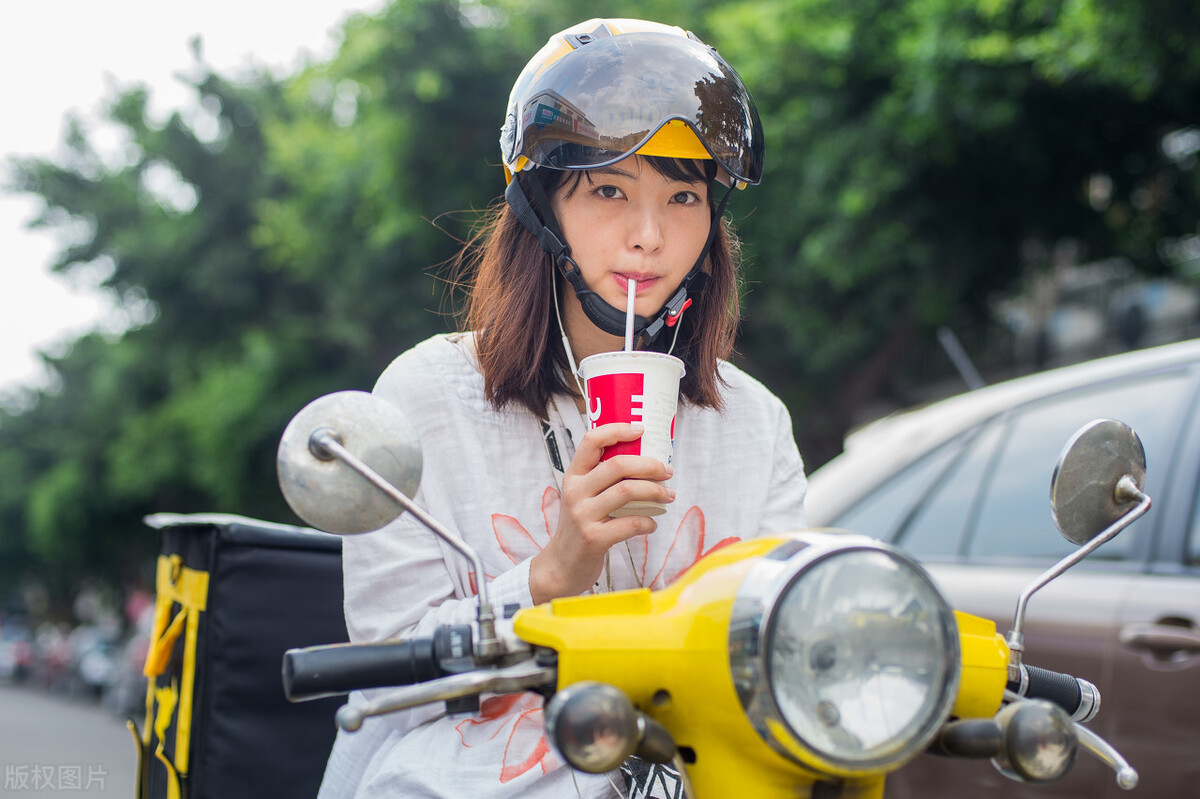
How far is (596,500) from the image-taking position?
1.32 m

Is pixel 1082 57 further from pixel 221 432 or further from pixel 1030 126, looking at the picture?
pixel 221 432

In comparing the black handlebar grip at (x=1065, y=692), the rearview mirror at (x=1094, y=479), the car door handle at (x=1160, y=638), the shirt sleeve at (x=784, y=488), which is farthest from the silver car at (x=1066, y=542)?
the rearview mirror at (x=1094, y=479)

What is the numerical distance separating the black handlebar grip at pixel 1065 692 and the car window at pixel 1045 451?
4.74 feet

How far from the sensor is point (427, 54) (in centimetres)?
1395

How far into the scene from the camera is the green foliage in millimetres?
9477

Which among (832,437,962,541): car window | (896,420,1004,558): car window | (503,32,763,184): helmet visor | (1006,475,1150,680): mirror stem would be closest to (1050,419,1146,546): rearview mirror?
(1006,475,1150,680): mirror stem

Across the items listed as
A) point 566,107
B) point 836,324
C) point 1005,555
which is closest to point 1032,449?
point 1005,555

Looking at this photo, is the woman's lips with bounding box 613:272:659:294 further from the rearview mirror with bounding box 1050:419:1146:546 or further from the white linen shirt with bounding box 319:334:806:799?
the rearview mirror with bounding box 1050:419:1146:546

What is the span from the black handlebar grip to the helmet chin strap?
758 mm

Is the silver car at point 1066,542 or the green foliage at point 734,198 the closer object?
the silver car at point 1066,542

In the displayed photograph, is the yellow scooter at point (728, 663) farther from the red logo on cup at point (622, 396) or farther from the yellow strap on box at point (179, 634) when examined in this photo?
the yellow strap on box at point (179, 634)

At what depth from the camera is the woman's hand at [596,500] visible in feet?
4.26

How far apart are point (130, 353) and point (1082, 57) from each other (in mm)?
21989


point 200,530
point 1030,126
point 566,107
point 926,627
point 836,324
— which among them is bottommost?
point 926,627
